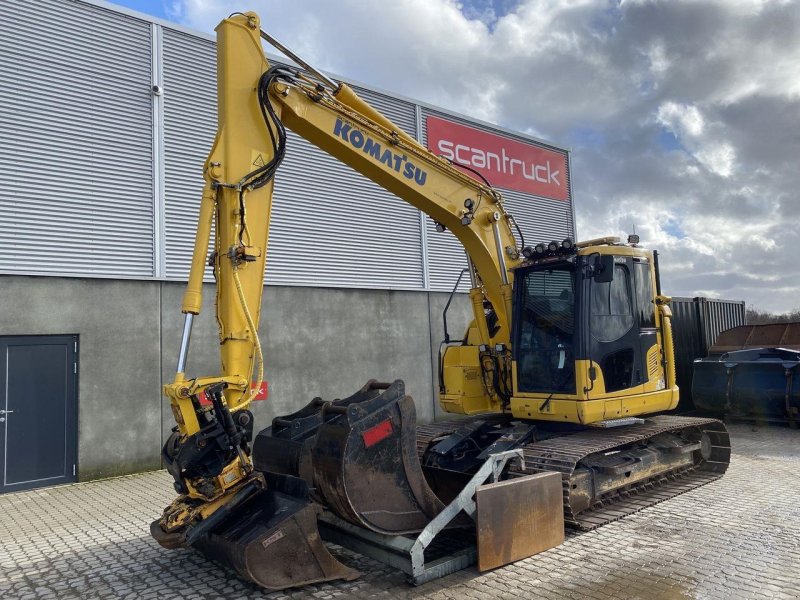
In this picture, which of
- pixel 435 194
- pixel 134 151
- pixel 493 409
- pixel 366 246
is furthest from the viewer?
pixel 366 246

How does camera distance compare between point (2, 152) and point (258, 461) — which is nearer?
point (258, 461)

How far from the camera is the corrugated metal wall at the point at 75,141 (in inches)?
345

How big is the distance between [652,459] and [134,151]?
866 centimetres

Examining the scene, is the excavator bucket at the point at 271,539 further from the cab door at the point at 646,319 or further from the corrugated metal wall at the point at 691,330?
the corrugated metal wall at the point at 691,330

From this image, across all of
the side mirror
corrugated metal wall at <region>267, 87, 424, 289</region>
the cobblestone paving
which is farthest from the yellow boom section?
corrugated metal wall at <region>267, 87, 424, 289</region>

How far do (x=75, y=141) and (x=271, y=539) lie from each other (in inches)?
302

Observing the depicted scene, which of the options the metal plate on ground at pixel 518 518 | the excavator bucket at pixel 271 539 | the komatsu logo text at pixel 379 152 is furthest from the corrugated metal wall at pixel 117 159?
the metal plate on ground at pixel 518 518

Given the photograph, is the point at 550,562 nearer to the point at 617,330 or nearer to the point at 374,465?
the point at 374,465

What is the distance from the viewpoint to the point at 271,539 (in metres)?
4.10

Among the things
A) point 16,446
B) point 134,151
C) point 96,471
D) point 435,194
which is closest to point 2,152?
point 134,151

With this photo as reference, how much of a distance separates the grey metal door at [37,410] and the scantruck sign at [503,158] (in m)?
8.56

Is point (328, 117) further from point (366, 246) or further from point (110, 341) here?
point (366, 246)

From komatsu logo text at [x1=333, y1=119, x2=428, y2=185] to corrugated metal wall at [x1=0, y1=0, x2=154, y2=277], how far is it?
5.31m

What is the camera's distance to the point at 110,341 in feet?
29.9
